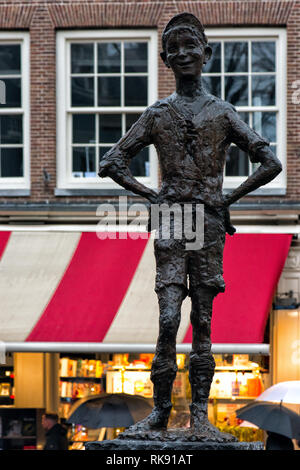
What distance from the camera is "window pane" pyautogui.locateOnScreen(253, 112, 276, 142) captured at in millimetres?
15414

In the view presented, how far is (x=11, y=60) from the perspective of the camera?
15727 mm

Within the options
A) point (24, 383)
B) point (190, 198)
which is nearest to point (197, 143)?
point (190, 198)

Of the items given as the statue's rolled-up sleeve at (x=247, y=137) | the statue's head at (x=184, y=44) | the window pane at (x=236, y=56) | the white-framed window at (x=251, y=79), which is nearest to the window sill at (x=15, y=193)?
the white-framed window at (x=251, y=79)

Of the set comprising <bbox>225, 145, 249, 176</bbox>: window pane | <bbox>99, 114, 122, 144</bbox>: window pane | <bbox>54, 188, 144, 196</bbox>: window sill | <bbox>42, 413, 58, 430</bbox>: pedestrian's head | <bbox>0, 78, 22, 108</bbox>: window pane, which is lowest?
<bbox>42, 413, 58, 430</bbox>: pedestrian's head

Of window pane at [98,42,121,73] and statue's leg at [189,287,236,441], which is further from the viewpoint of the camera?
window pane at [98,42,121,73]

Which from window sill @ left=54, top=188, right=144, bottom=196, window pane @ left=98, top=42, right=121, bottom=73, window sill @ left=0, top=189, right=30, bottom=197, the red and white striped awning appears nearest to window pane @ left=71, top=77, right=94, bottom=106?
window pane @ left=98, top=42, right=121, bottom=73

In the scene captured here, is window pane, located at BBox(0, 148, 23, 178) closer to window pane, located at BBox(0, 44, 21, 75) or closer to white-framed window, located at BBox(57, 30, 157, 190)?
white-framed window, located at BBox(57, 30, 157, 190)

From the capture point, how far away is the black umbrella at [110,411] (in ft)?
42.5

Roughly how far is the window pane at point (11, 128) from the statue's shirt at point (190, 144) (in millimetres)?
8668

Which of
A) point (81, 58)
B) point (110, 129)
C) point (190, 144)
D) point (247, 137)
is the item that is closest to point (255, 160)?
point (247, 137)

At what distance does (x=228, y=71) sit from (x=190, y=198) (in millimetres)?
8766

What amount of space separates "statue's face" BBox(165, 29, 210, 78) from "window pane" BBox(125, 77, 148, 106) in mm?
8362

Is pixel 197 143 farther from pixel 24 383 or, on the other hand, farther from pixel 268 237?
pixel 24 383

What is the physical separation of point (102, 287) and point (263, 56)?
4.28m
